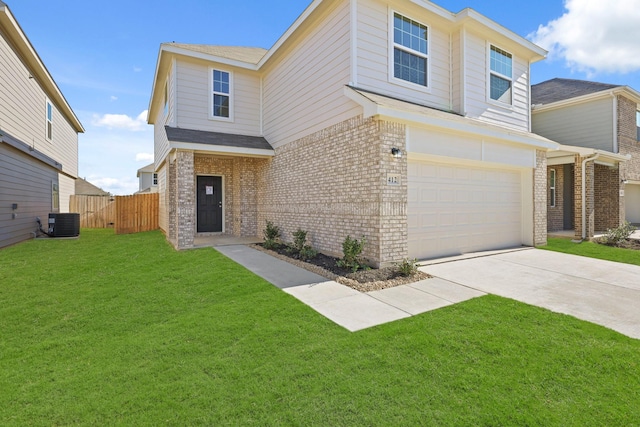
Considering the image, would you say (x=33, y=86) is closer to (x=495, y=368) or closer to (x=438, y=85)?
(x=438, y=85)

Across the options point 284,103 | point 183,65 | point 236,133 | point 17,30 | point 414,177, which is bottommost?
point 414,177

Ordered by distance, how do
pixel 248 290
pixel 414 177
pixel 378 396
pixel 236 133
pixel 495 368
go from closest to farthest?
pixel 378 396
pixel 495 368
pixel 248 290
pixel 414 177
pixel 236 133

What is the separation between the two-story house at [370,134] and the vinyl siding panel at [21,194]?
14.4 feet

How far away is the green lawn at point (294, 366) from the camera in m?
2.39

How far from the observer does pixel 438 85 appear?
27.9ft

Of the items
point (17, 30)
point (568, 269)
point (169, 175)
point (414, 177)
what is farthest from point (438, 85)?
point (17, 30)

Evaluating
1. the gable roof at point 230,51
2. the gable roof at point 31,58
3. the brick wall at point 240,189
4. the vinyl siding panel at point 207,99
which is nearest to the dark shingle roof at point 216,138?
the vinyl siding panel at point 207,99

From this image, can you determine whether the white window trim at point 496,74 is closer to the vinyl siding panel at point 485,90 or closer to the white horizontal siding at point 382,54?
the vinyl siding panel at point 485,90

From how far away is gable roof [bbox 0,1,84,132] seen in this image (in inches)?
371

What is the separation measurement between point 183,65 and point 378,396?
35.9 feet

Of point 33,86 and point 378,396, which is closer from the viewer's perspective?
point 378,396

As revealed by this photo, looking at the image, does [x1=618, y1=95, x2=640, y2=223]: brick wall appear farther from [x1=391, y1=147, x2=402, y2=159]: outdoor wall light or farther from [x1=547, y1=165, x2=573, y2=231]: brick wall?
[x1=391, y1=147, x2=402, y2=159]: outdoor wall light

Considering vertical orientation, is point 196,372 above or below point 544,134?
below

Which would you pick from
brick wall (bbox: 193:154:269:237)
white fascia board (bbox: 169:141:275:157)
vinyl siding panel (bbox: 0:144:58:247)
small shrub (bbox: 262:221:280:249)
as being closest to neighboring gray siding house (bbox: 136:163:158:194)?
vinyl siding panel (bbox: 0:144:58:247)
